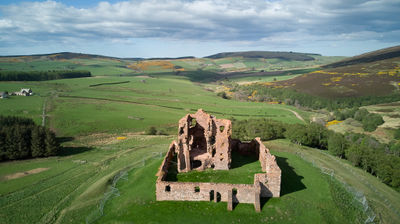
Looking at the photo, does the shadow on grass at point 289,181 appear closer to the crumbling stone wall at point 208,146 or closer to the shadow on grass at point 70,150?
the crumbling stone wall at point 208,146

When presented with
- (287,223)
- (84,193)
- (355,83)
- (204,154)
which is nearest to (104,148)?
(84,193)

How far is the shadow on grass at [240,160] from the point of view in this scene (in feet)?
122

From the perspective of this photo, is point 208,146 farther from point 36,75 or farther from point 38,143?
point 36,75

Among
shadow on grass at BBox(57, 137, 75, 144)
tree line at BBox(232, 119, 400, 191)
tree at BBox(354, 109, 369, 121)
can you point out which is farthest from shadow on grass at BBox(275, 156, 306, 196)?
tree at BBox(354, 109, 369, 121)

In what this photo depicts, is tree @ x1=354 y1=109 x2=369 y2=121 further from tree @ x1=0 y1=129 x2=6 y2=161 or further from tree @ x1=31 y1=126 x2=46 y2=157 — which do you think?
tree @ x1=0 y1=129 x2=6 y2=161

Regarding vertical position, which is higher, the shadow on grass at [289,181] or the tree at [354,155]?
the shadow on grass at [289,181]

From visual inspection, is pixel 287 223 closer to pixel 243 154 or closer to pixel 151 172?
pixel 243 154

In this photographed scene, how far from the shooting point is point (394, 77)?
123m

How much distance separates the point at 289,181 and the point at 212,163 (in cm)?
1122

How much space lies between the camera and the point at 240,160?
39156 millimetres

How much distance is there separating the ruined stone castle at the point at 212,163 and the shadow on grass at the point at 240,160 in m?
1.13

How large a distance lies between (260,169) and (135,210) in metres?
18.6

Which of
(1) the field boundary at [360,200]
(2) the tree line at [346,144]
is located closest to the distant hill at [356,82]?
(2) the tree line at [346,144]

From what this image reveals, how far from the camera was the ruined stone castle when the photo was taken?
28109 millimetres
